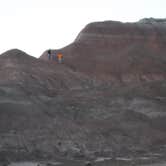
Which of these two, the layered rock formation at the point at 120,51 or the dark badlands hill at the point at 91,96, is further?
the layered rock formation at the point at 120,51

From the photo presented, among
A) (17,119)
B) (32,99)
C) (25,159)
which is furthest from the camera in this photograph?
(32,99)

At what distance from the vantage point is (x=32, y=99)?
6225cm

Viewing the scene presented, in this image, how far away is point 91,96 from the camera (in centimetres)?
6856

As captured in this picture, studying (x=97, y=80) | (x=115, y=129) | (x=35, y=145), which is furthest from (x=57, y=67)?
(x=35, y=145)

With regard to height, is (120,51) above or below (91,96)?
above

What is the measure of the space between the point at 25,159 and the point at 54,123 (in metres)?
8.81

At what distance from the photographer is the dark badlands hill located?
55250 millimetres

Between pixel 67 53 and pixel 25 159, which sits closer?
pixel 25 159

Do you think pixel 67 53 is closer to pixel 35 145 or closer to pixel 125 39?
pixel 125 39

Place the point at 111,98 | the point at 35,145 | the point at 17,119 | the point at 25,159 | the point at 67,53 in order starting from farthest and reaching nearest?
the point at 67,53
the point at 111,98
the point at 17,119
the point at 35,145
the point at 25,159

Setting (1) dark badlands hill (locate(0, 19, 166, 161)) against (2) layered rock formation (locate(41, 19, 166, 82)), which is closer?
(1) dark badlands hill (locate(0, 19, 166, 161))

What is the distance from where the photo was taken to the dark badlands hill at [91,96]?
181 ft

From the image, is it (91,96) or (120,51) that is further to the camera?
(120,51)

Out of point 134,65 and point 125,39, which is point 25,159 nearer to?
point 134,65
